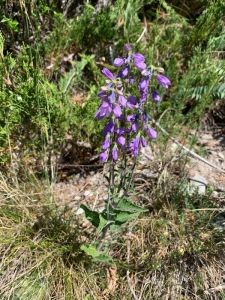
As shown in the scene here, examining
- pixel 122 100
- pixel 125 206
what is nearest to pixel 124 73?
pixel 122 100

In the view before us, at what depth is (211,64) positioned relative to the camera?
8.89 ft

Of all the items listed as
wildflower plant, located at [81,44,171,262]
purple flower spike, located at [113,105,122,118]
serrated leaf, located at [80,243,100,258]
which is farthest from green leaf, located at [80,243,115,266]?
purple flower spike, located at [113,105,122,118]

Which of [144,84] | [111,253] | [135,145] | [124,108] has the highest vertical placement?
[144,84]

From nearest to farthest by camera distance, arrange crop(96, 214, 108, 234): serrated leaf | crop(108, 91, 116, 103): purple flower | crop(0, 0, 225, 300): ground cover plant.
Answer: crop(108, 91, 116, 103): purple flower → crop(96, 214, 108, 234): serrated leaf → crop(0, 0, 225, 300): ground cover plant

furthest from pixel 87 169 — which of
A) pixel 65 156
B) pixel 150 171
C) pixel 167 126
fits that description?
pixel 167 126

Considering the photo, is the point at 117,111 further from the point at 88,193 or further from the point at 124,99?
the point at 88,193

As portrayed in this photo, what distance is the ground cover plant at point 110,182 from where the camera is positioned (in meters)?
2.13

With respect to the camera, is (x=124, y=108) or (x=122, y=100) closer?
(x=122, y=100)

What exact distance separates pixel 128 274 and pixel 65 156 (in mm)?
992

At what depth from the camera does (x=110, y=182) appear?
1.86 meters

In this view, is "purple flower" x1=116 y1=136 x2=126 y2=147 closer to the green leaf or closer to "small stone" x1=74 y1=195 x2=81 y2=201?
the green leaf

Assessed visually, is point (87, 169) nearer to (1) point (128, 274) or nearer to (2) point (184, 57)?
(1) point (128, 274)

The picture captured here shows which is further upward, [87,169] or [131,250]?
[87,169]

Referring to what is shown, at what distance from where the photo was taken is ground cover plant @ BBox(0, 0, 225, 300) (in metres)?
2.13
